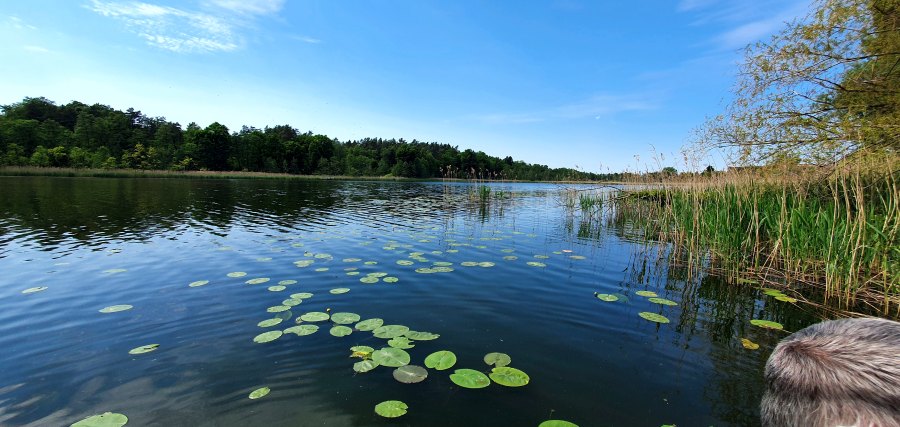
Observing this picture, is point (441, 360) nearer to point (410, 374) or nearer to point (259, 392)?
point (410, 374)

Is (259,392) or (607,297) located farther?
(607,297)

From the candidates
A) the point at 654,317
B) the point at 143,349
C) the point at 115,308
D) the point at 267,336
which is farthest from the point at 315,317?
the point at 654,317

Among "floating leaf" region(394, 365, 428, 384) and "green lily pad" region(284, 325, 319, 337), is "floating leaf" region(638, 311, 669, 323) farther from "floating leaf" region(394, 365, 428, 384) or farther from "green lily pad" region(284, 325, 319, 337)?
"green lily pad" region(284, 325, 319, 337)

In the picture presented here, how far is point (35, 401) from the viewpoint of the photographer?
12.3 ft

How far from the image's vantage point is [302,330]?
5387mm

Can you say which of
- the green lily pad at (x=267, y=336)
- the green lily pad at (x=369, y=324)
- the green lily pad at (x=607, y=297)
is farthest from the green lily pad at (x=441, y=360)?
the green lily pad at (x=607, y=297)

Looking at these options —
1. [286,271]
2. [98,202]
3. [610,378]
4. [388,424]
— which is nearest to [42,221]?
[98,202]

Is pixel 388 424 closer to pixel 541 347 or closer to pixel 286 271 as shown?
pixel 541 347

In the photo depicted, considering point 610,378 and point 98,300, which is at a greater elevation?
point 610,378

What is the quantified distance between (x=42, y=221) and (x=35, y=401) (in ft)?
51.3

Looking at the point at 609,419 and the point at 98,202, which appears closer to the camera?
the point at 609,419

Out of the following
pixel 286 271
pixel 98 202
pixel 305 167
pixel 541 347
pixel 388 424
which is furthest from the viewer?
pixel 305 167

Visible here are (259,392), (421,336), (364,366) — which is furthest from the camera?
(421,336)

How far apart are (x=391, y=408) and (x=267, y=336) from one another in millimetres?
2543
